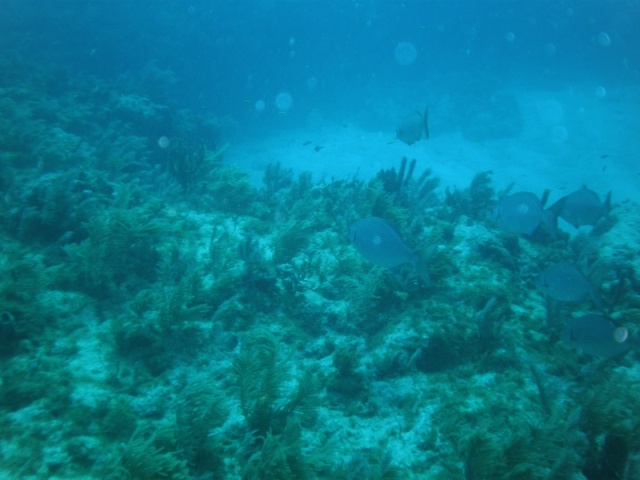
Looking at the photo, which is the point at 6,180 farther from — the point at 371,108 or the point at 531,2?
the point at 531,2

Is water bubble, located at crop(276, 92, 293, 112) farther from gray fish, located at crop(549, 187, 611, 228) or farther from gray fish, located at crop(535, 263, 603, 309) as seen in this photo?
gray fish, located at crop(535, 263, 603, 309)

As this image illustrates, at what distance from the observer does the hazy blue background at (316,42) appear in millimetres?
25469

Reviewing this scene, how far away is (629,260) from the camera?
236 inches

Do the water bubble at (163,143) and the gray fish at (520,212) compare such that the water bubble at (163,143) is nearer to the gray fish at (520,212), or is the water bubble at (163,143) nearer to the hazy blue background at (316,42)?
the hazy blue background at (316,42)

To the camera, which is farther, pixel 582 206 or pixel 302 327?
pixel 582 206

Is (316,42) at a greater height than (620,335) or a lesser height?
greater

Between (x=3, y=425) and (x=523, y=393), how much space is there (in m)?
5.06

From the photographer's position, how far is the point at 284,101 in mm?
30734

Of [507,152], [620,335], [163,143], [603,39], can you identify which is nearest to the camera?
[620,335]

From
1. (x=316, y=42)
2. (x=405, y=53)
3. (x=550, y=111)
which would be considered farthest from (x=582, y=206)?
(x=405, y=53)

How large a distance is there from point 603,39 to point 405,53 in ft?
95.1

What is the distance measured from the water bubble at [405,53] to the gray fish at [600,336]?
157 feet

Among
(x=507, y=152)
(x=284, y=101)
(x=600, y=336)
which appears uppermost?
(x=284, y=101)

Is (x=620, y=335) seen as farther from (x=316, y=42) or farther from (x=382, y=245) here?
(x=316, y=42)
